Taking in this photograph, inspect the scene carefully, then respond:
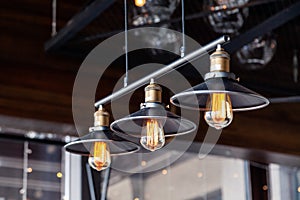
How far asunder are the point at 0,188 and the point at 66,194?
0.51 meters

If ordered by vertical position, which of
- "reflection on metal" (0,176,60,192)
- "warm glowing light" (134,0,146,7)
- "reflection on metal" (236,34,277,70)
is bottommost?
"reflection on metal" (0,176,60,192)

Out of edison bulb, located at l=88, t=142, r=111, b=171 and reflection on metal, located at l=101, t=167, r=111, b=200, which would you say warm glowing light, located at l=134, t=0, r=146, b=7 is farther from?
reflection on metal, located at l=101, t=167, r=111, b=200

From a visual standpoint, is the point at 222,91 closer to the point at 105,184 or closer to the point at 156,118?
the point at 156,118

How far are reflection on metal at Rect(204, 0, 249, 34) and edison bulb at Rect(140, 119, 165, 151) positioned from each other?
134 cm

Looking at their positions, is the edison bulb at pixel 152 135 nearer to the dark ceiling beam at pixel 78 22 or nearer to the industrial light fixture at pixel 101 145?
the industrial light fixture at pixel 101 145

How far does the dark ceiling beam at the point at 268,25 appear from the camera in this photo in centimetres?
371

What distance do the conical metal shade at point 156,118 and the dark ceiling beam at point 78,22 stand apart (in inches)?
45.6

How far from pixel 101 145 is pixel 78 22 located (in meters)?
1.36

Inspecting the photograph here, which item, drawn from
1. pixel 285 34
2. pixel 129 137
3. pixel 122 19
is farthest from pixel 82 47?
pixel 129 137

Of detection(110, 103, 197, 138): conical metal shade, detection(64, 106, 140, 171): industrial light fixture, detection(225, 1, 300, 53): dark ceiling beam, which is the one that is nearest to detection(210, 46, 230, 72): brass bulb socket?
detection(110, 103, 197, 138): conical metal shade

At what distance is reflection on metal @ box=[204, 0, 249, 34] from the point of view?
13.3 feet

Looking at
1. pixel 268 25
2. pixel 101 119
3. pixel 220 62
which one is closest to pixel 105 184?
pixel 268 25

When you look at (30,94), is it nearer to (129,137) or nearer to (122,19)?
(122,19)

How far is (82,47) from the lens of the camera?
5.13 m
